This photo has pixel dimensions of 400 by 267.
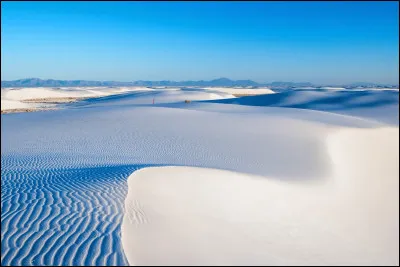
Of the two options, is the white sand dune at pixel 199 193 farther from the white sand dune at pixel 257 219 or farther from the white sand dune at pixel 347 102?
the white sand dune at pixel 347 102

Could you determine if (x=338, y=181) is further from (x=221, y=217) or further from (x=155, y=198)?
(x=155, y=198)

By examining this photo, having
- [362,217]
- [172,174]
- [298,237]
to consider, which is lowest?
[362,217]

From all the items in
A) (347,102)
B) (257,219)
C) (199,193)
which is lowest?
(257,219)

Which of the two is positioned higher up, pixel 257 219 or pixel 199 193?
pixel 199 193

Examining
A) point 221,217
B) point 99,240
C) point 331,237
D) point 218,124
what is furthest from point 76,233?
point 218,124

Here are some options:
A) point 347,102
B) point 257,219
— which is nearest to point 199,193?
point 257,219

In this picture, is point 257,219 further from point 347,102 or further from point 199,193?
point 347,102

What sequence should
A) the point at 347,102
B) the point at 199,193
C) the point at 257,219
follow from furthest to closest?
the point at 347,102
the point at 199,193
the point at 257,219

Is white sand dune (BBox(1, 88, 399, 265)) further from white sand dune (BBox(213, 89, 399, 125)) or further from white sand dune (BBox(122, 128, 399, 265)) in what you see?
white sand dune (BBox(213, 89, 399, 125))

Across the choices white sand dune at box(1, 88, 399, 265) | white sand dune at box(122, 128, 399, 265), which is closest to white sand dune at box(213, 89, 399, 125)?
white sand dune at box(1, 88, 399, 265)
